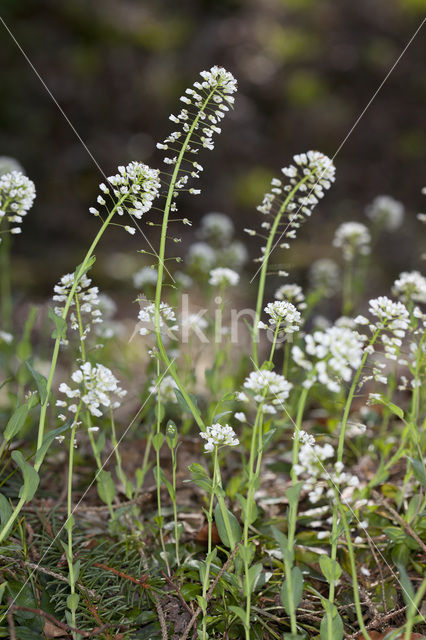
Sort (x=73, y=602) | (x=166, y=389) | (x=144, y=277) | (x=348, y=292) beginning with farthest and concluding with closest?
(x=348, y=292) < (x=144, y=277) < (x=166, y=389) < (x=73, y=602)

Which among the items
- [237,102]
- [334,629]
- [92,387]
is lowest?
[334,629]

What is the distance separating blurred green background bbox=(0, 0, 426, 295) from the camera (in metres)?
7.50

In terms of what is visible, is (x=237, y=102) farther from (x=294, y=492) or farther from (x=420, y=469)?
(x=294, y=492)

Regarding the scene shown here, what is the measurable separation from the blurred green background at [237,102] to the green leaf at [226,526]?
18.5ft

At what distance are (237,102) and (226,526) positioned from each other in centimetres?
746

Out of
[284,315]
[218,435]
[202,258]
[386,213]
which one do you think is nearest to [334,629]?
[218,435]

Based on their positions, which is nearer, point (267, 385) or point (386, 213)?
point (267, 385)

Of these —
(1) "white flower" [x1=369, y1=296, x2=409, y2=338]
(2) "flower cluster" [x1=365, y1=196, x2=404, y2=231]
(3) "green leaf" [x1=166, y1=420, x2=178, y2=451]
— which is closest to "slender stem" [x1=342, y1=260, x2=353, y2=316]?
(2) "flower cluster" [x1=365, y1=196, x2=404, y2=231]

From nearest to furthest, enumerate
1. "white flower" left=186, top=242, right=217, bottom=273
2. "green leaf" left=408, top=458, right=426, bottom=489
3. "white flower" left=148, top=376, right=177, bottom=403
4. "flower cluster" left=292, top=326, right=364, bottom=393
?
"flower cluster" left=292, top=326, right=364, bottom=393 < "green leaf" left=408, top=458, right=426, bottom=489 < "white flower" left=148, top=376, right=177, bottom=403 < "white flower" left=186, top=242, right=217, bottom=273

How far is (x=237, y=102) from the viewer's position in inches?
316

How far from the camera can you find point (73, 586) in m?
1.56

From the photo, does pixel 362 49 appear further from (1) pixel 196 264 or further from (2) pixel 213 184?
(1) pixel 196 264

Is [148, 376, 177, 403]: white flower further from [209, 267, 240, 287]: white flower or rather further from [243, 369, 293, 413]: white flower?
[243, 369, 293, 413]: white flower

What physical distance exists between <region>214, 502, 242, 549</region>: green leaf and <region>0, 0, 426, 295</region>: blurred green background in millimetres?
5637
